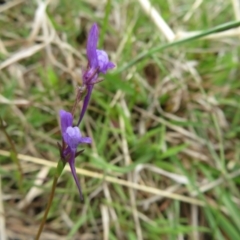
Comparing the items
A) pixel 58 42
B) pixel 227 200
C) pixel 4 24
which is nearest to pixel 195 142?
pixel 227 200

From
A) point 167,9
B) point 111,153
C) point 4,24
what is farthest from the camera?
point 167,9

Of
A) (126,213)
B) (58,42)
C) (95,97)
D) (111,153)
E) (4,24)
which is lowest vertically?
(126,213)

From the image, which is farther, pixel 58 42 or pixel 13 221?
pixel 58 42

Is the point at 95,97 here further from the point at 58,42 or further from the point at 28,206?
the point at 28,206

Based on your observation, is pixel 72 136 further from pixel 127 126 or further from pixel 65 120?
pixel 127 126

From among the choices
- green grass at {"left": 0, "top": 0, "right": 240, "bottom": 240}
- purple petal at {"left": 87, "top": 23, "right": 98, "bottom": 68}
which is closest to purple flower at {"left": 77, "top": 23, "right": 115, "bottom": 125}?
purple petal at {"left": 87, "top": 23, "right": 98, "bottom": 68}

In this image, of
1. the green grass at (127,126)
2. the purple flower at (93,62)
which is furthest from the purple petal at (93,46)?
the green grass at (127,126)

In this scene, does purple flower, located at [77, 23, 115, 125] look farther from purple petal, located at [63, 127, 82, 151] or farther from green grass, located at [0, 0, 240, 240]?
green grass, located at [0, 0, 240, 240]

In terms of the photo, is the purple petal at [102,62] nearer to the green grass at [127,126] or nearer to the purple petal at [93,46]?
the purple petal at [93,46]
